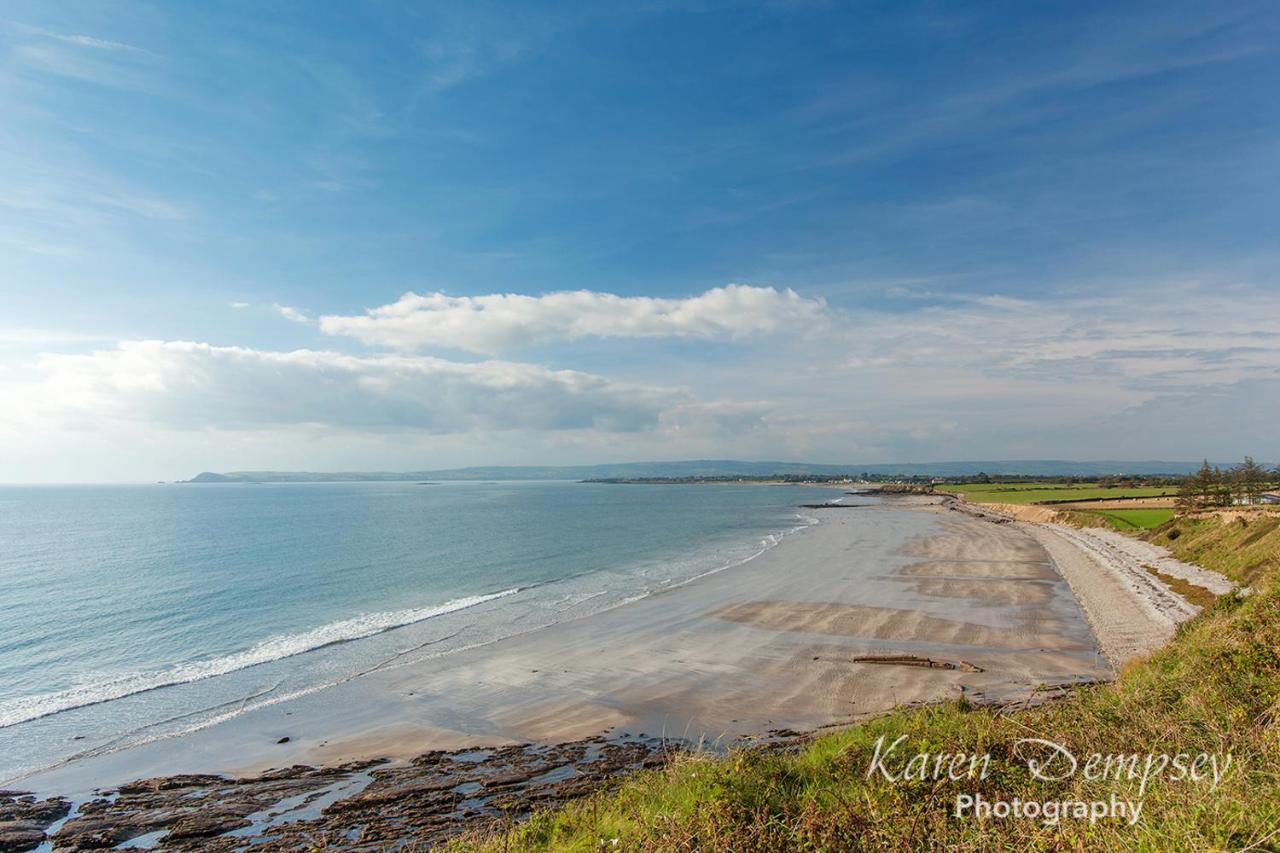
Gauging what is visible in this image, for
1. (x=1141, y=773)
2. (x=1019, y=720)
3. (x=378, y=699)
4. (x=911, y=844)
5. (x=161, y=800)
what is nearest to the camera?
(x=911, y=844)

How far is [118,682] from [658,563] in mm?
37944

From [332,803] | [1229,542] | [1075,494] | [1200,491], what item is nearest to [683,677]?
[332,803]

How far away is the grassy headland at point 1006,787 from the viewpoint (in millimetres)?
5824

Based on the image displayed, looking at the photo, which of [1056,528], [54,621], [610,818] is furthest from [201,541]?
[1056,528]

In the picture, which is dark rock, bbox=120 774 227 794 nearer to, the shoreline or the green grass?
the shoreline

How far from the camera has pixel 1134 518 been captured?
66.9 meters

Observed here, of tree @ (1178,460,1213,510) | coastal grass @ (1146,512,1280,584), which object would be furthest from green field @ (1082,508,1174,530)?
coastal grass @ (1146,512,1280,584)

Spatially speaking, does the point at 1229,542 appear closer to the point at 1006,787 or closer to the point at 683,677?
the point at 683,677

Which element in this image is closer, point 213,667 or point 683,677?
point 683,677

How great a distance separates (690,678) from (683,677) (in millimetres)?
290

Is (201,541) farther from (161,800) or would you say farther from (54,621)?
(161,800)

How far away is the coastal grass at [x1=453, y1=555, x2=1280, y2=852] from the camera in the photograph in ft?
19.1

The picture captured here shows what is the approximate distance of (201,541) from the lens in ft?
228

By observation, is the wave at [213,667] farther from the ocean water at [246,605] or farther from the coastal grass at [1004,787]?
the coastal grass at [1004,787]
